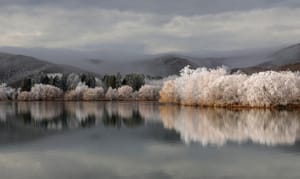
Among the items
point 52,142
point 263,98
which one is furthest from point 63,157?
point 263,98

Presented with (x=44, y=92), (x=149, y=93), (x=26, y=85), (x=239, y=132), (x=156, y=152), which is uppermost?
A: (x=26, y=85)

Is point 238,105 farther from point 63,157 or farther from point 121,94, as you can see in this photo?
point 121,94

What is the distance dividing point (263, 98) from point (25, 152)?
48305mm

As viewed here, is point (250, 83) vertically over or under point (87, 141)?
over

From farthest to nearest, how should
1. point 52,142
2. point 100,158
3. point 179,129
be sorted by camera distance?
1. point 179,129
2. point 52,142
3. point 100,158

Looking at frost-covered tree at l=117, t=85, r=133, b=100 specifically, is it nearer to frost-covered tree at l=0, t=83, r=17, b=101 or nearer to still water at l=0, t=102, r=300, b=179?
frost-covered tree at l=0, t=83, r=17, b=101

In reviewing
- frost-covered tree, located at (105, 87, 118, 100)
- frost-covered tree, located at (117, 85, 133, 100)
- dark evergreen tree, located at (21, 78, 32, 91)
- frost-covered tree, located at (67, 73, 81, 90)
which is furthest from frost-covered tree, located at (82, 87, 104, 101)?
dark evergreen tree, located at (21, 78, 32, 91)

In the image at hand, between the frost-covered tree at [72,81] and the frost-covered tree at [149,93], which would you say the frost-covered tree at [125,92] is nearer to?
the frost-covered tree at [149,93]

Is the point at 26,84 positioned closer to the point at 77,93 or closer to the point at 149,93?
the point at 77,93

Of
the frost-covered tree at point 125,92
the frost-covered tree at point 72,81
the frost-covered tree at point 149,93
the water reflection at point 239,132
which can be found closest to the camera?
the water reflection at point 239,132

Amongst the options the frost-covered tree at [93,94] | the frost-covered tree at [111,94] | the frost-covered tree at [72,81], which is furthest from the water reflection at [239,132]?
the frost-covered tree at [72,81]

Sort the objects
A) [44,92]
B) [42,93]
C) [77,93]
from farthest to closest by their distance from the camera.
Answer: [42,93] → [44,92] → [77,93]

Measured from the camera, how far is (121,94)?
445 ft

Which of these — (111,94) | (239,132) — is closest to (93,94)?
(111,94)
